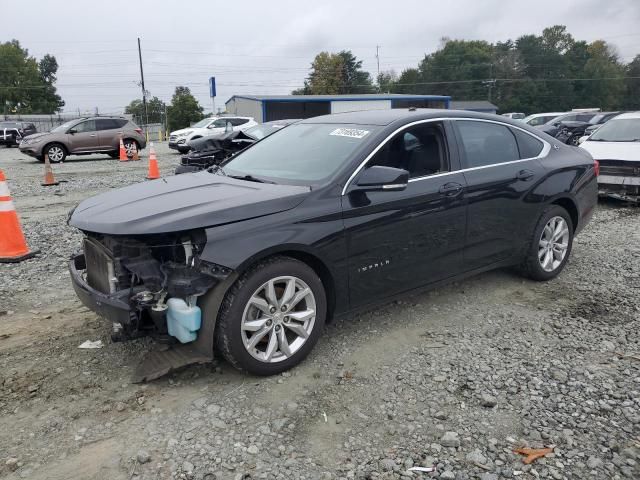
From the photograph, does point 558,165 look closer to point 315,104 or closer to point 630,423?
point 630,423

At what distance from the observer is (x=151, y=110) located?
270 ft

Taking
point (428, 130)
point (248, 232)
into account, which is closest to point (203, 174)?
point (248, 232)

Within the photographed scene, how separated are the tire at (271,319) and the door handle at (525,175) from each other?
2295 millimetres

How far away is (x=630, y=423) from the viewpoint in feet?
9.55

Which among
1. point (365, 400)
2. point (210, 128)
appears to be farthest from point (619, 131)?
point (210, 128)

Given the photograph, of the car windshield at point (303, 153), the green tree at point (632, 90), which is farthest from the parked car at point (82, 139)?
the green tree at point (632, 90)

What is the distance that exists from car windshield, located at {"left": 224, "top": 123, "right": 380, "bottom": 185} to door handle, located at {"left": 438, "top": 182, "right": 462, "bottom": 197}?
0.71m

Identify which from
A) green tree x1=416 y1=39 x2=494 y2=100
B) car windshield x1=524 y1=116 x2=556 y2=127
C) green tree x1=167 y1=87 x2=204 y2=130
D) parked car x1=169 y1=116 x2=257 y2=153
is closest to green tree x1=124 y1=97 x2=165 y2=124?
green tree x1=167 y1=87 x2=204 y2=130

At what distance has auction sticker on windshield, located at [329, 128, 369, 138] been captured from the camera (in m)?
4.01

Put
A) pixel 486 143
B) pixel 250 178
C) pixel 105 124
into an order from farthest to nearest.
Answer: pixel 105 124 → pixel 486 143 → pixel 250 178

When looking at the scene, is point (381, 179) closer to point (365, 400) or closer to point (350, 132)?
point (350, 132)

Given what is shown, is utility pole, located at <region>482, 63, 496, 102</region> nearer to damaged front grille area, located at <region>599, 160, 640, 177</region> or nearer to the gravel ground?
damaged front grille area, located at <region>599, 160, 640, 177</region>

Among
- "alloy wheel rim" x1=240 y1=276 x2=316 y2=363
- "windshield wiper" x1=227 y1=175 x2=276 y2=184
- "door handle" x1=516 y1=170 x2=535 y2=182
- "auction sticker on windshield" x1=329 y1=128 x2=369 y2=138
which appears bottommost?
"alloy wheel rim" x1=240 y1=276 x2=316 y2=363

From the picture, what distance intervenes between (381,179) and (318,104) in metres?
45.0
